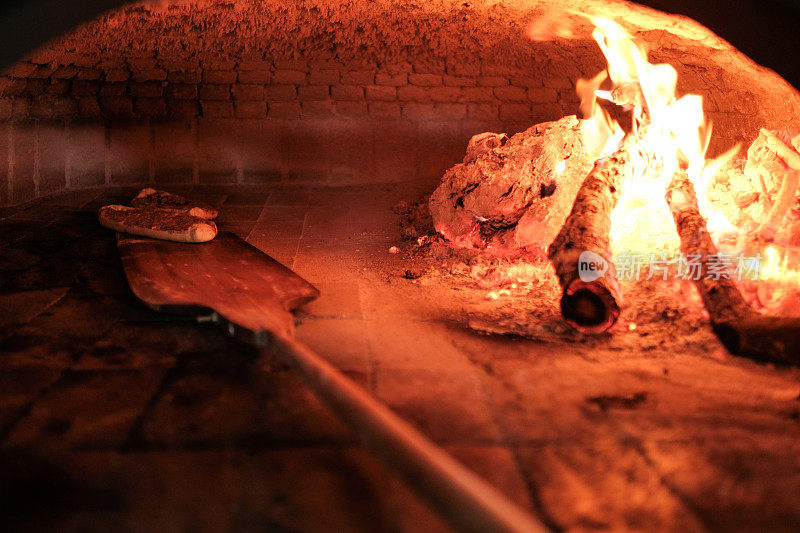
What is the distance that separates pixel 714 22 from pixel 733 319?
1733mm

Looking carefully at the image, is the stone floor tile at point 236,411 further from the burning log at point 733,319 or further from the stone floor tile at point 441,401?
Answer: the burning log at point 733,319

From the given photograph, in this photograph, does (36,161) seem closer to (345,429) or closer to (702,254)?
(345,429)

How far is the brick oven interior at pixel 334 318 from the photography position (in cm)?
166

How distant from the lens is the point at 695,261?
3.21 m

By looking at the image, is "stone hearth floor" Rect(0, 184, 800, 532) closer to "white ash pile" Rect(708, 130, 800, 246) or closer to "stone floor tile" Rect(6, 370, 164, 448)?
"stone floor tile" Rect(6, 370, 164, 448)

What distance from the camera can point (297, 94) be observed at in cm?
601

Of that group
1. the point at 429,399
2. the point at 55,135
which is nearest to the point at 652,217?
the point at 429,399

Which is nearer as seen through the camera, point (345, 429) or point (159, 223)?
point (345, 429)

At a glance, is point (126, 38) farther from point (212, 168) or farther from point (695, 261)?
point (695, 261)

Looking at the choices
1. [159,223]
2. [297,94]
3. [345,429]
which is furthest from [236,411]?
[297,94]

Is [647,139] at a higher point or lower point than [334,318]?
higher

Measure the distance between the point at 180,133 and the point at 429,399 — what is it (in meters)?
4.80

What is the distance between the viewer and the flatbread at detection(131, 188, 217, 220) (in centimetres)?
456

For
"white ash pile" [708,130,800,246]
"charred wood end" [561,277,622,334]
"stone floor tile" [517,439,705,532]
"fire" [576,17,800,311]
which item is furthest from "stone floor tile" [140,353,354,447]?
"white ash pile" [708,130,800,246]
